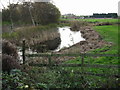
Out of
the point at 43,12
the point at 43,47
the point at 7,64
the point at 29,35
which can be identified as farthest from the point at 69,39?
the point at 7,64

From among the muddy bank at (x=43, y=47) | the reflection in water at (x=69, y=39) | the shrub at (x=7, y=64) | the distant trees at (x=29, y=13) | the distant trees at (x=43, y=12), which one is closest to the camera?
the shrub at (x=7, y=64)

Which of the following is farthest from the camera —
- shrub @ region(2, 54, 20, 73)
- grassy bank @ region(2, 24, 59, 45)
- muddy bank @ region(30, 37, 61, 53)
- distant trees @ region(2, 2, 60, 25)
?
distant trees @ region(2, 2, 60, 25)

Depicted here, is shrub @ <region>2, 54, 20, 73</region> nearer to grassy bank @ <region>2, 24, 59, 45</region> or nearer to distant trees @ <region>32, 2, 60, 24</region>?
grassy bank @ <region>2, 24, 59, 45</region>

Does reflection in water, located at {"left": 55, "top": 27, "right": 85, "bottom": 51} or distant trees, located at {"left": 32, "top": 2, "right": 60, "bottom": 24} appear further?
distant trees, located at {"left": 32, "top": 2, "right": 60, "bottom": 24}

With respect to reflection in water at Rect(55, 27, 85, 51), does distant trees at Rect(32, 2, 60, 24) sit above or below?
above

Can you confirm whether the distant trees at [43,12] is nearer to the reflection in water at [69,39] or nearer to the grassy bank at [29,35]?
the reflection in water at [69,39]

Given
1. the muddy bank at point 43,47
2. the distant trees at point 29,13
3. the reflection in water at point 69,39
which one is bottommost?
the muddy bank at point 43,47

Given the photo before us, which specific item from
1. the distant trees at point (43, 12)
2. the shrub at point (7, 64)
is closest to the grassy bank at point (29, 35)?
the distant trees at point (43, 12)

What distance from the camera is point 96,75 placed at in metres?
6.20

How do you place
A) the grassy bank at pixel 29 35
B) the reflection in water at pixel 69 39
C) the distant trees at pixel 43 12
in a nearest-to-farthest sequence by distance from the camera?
the grassy bank at pixel 29 35
the reflection in water at pixel 69 39
the distant trees at pixel 43 12

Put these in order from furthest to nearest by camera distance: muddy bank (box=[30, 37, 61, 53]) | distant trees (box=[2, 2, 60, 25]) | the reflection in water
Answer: distant trees (box=[2, 2, 60, 25]), the reflection in water, muddy bank (box=[30, 37, 61, 53])

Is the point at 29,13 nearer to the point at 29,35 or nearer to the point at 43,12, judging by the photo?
the point at 43,12

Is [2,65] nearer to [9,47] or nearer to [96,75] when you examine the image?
[9,47]

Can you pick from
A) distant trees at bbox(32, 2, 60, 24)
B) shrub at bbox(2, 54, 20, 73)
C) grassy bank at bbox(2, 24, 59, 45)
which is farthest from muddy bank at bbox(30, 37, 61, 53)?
distant trees at bbox(32, 2, 60, 24)
